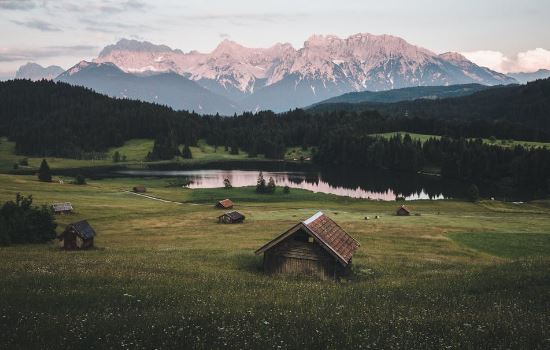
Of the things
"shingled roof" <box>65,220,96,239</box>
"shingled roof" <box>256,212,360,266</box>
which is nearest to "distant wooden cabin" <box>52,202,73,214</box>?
"shingled roof" <box>65,220,96,239</box>

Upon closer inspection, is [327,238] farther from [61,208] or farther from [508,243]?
[61,208]

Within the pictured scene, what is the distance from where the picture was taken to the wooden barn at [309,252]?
108 feet

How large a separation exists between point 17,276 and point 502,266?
25991mm

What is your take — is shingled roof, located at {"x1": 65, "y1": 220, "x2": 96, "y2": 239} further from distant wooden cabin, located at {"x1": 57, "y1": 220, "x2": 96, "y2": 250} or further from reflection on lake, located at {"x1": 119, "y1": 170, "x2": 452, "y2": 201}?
reflection on lake, located at {"x1": 119, "y1": 170, "x2": 452, "y2": 201}

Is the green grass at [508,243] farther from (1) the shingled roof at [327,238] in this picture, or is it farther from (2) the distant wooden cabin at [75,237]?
(2) the distant wooden cabin at [75,237]

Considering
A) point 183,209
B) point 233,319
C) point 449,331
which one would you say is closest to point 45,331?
point 233,319

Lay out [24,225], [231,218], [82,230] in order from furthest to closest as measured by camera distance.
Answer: [231,218], [24,225], [82,230]

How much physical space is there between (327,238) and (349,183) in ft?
475

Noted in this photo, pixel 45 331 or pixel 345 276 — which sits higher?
pixel 45 331

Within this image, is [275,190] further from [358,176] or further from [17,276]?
[17,276]

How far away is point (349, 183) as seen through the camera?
176250 mm

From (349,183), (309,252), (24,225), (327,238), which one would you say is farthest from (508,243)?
(349,183)

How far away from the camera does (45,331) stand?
13547 mm

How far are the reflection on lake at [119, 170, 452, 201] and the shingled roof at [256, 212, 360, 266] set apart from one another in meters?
107
